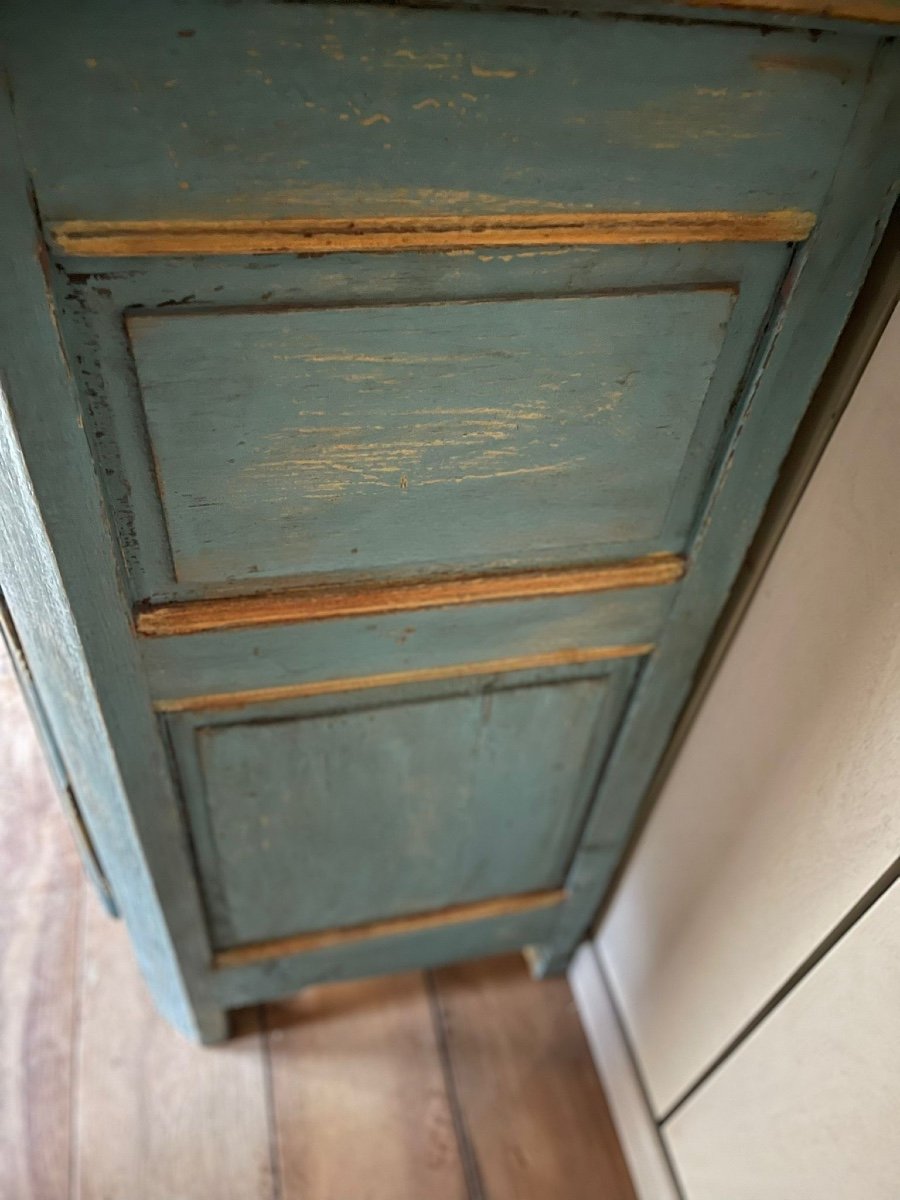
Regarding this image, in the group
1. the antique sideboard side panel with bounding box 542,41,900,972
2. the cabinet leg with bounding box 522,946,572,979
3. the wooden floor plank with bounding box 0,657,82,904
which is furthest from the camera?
the wooden floor plank with bounding box 0,657,82,904

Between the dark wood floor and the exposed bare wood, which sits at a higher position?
the exposed bare wood

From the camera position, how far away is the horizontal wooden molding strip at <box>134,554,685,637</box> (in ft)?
2.20

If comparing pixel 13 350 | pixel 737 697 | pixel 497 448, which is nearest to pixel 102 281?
pixel 13 350

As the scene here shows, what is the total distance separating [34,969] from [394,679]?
0.84 metres

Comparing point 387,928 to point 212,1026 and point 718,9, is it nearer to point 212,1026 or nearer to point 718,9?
point 212,1026

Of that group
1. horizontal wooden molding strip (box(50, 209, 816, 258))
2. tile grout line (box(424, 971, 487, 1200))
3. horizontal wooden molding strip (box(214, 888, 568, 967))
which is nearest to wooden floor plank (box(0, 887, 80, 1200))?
horizontal wooden molding strip (box(214, 888, 568, 967))

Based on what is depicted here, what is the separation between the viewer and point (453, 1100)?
1.14 metres

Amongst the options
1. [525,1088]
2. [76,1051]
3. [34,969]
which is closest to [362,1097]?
[525,1088]

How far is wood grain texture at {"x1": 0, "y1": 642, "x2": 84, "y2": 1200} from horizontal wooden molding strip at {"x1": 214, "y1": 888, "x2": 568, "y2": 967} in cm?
33

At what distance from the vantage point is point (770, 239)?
56 centimetres

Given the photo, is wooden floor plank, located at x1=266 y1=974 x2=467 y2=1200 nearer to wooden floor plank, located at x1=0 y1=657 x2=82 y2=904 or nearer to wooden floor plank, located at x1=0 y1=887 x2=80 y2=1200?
wooden floor plank, located at x1=0 y1=887 x2=80 y2=1200

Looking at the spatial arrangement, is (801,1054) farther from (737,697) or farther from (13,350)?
(13,350)

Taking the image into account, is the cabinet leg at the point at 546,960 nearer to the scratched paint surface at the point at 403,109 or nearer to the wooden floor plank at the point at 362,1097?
the wooden floor plank at the point at 362,1097

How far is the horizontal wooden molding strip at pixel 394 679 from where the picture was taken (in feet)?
2.42
